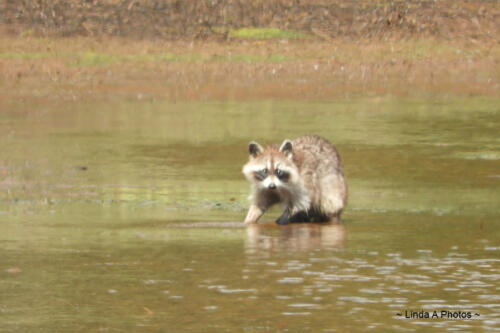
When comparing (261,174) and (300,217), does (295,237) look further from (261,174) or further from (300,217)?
(300,217)

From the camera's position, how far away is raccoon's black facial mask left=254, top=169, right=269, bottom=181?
12.2m

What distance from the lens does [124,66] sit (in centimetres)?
3234

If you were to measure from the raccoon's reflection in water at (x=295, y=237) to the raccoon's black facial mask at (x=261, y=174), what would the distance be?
1.52 feet

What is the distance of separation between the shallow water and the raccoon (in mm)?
216

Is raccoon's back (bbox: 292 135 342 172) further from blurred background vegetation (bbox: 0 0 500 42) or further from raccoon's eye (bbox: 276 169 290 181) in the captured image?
blurred background vegetation (bbox: 0 0 500 42)

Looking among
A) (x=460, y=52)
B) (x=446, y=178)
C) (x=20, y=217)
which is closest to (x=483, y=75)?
(x=460, y=52)

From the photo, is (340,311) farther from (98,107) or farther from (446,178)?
(98,107)

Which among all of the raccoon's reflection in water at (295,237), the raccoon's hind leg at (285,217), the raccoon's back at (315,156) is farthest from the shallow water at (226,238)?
the raccoon's back at (315,156)

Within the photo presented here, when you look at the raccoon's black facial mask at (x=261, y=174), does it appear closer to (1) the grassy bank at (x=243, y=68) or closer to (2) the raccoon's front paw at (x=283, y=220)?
(2) the raccoon's front paw at (x=283, y=220)

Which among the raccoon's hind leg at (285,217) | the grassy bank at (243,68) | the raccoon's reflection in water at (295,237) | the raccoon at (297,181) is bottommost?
the raccoon's reflection in water at (295,237)

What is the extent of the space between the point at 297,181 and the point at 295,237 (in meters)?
0.97

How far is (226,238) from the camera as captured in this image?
447 inches

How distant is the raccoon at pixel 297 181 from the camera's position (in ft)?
40.2

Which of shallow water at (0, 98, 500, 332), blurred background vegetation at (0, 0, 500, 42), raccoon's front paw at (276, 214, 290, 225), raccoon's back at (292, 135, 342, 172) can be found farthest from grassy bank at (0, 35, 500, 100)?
raccoon's front paw at (276, 214, 290, 225)
